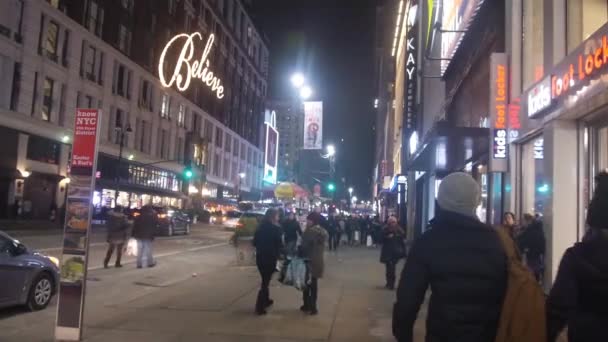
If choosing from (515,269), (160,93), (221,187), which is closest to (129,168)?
(160,93)

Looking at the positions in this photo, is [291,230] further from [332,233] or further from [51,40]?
[51,40]

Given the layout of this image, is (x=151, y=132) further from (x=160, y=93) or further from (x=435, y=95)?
(x=435, y=95)

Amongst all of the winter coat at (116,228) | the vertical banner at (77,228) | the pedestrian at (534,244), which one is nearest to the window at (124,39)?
the winter coat at (116,228)

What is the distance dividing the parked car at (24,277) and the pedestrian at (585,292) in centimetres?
825

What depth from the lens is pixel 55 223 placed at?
123ft

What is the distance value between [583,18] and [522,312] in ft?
27.0

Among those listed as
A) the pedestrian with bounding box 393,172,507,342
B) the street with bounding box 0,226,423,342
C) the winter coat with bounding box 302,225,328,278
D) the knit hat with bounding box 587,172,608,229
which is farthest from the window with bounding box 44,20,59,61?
the knit hat with bounding box 587,172,608,229

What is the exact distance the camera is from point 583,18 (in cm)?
952

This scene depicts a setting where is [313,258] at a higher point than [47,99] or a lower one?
lower

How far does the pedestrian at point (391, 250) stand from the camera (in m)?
13.5

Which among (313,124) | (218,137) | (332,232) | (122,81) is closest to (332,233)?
(332,232)

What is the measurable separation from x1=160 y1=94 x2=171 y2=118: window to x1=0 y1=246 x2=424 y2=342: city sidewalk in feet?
151

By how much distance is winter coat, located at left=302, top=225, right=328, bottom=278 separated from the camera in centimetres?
1007

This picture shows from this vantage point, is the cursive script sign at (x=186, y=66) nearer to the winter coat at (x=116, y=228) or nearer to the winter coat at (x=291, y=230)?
the winter coat at (x=116, y=228)
